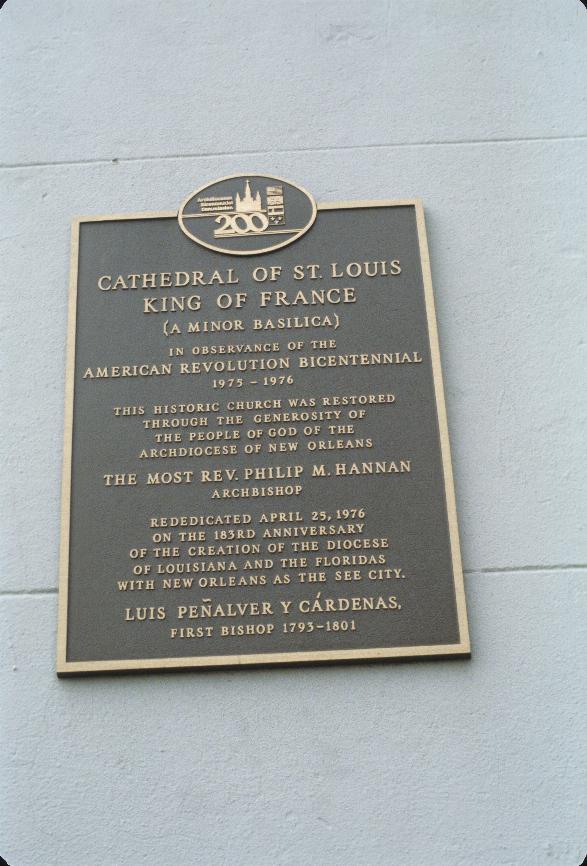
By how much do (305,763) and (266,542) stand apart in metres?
0.96

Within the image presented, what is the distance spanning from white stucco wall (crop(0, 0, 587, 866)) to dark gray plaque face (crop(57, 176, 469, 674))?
0.51 feet

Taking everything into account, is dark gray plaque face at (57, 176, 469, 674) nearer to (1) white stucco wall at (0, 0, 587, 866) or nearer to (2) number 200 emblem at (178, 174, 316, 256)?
(2) number 200 emblem at (178, 174, 316, 256)

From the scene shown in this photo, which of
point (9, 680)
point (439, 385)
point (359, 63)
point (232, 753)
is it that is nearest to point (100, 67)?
point (359, 63)

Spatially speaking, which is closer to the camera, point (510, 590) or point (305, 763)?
point (305, 763)

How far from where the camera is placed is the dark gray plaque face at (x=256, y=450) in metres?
4.21

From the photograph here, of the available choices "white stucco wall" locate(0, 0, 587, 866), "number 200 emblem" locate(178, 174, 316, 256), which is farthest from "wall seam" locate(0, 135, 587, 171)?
"number 200 emblem" locate(178, 174, 316, 256)

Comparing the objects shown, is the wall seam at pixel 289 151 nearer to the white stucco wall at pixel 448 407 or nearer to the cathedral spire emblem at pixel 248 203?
the white stucco wall at pixel 448 407

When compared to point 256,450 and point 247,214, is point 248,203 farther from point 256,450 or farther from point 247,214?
point 256,450

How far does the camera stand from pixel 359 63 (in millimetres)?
5395

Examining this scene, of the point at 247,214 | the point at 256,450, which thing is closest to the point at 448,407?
the point at 256,450

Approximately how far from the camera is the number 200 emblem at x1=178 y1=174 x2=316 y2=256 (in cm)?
491

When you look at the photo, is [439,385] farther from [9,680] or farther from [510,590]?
[9,680]

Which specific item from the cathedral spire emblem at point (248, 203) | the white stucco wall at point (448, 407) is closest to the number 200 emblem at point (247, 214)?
the cathedral spire emblem at point (248, 203)

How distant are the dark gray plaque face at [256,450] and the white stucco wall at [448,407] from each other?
0.16 meters
